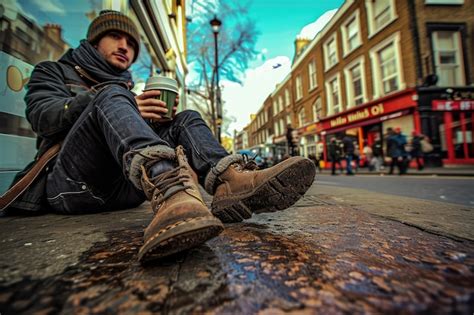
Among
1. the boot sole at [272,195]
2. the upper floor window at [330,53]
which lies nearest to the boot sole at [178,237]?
the boot sole at [272,195]

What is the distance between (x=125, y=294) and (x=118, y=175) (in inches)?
34.3

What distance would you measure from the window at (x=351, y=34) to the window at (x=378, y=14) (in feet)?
2.14

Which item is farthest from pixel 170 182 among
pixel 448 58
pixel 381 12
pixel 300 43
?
pixel 300 43

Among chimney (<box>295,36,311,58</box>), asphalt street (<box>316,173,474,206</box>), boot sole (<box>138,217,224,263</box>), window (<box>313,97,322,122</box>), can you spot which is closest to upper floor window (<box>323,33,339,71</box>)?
window (<box>313,97,322,122</box>)

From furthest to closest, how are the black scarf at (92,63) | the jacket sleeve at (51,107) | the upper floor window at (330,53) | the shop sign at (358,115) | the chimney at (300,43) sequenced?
the chimney at (300,43) → the upper floor window at (330,53) → the shop sign at (358,115) → the black scarf at (92,63) → the jacket sleeve at (51,107)

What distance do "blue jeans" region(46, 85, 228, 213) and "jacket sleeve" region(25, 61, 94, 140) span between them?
2.3 inches

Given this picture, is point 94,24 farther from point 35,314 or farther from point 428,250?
point 428,250

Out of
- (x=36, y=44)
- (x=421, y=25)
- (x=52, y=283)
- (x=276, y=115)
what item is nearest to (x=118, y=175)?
(x=52, y=283)

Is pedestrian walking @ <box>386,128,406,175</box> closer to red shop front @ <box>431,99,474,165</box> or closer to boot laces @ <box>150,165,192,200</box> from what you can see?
red shop front @ <box>431,99,474,165</box>

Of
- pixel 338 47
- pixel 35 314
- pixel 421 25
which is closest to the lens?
pixel 35 314

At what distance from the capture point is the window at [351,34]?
11.0m

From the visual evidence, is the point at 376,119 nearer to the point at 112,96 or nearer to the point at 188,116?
the point at 188,116

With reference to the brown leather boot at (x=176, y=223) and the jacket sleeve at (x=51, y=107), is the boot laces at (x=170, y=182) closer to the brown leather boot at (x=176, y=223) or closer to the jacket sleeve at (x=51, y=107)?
the brown leather boot at (x=176, y=223)

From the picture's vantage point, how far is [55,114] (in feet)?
3.33
